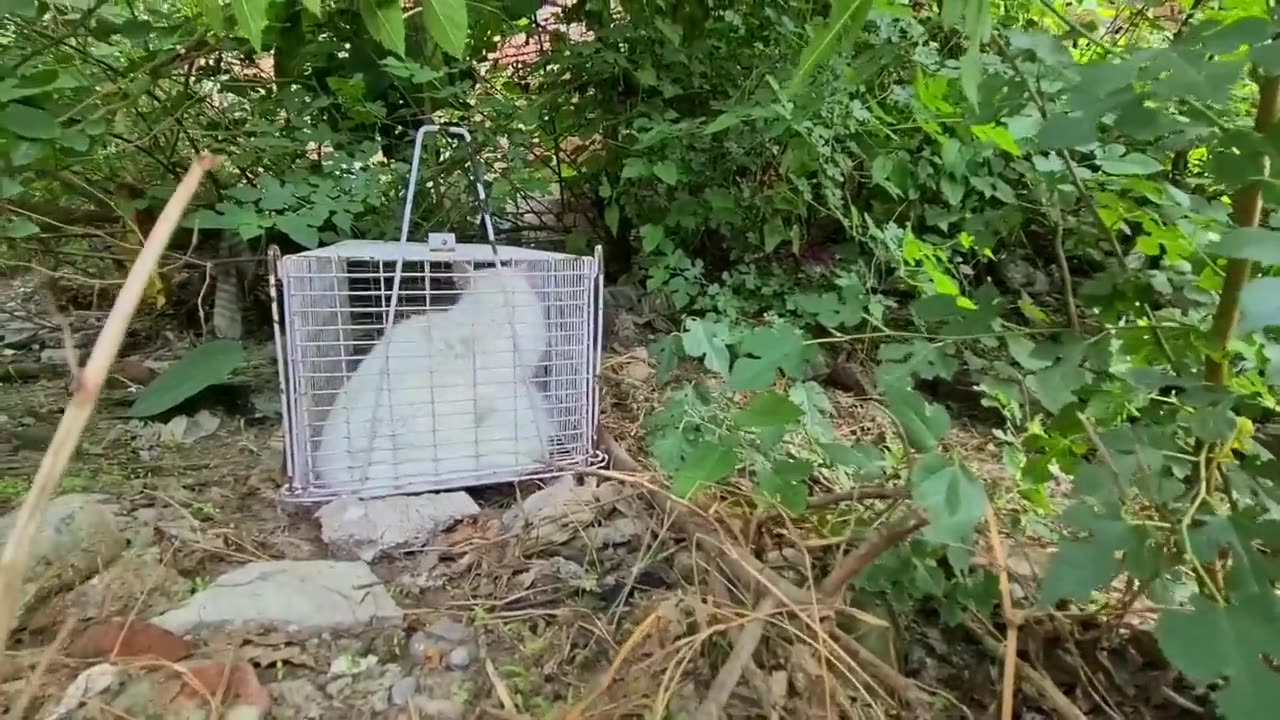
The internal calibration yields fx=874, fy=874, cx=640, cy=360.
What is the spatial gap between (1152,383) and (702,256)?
3.58ft

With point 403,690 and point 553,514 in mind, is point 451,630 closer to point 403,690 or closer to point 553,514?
point 403,690

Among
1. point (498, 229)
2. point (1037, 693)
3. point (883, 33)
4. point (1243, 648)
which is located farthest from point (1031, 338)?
point (498, 229)

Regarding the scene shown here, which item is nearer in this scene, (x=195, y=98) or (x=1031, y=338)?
(x=1031, y=338)

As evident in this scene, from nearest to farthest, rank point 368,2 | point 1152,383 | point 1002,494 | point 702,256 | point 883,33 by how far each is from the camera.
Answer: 1. point 1152,383
2. point 368,2
3. point 1002,494
4. point 883,33
5. point 702,256

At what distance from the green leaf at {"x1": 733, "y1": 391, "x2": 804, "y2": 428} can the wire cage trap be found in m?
0.50

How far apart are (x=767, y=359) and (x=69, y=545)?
0.73 metres

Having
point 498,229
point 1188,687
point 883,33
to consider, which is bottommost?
point 1188,687

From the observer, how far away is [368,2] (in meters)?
0.76

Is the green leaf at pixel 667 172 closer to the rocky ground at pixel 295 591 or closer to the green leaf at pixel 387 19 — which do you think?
the rocky ground at pixel 295 591

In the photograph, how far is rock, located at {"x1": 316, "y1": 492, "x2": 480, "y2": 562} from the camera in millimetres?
989

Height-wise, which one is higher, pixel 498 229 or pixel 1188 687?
pixel 498 229

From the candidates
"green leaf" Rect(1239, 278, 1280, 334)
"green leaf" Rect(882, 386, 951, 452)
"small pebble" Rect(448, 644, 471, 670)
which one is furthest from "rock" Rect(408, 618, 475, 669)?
"green leaf" Rect(1239, 278, 1280, 334)

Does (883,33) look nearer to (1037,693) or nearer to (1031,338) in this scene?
(1031,338)

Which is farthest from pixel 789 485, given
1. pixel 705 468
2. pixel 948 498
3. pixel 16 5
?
pixel 16 5
